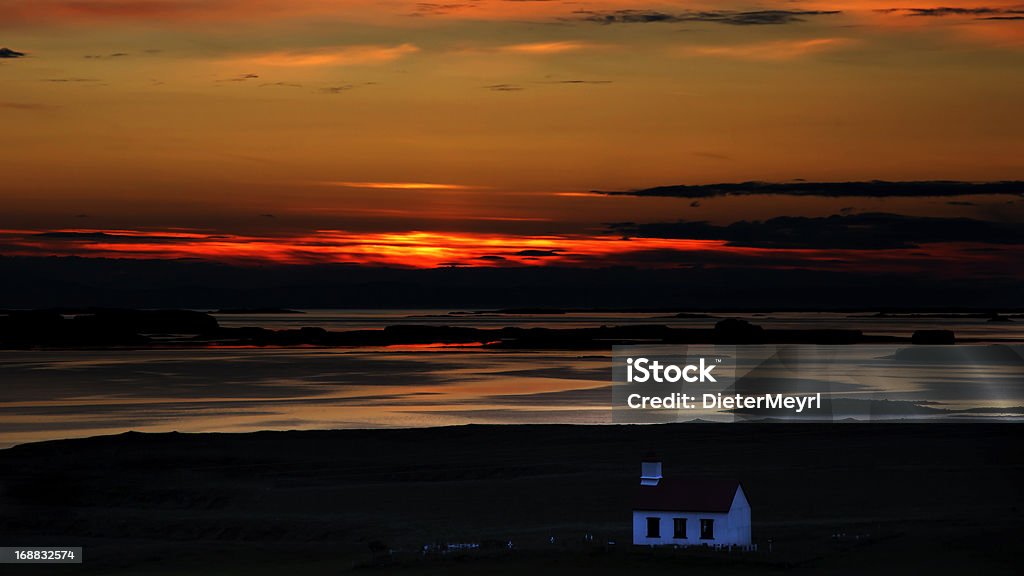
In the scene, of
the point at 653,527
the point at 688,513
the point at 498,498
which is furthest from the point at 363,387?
the point at 688,513

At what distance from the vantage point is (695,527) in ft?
129

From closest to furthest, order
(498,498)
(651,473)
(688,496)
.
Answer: (688,496) < (651,473) < (498,498)

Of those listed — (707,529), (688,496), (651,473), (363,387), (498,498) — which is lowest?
(707,529)

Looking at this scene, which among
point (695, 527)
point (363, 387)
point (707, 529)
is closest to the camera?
point (707, 529)

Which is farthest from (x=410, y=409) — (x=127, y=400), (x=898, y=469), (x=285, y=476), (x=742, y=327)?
(x=742, y=327)

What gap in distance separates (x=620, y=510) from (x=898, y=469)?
1406cm

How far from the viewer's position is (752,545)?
39188 mm

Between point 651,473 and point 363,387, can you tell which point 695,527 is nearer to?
point 651,473

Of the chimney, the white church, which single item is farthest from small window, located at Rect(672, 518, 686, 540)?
the chimney

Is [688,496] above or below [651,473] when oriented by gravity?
below

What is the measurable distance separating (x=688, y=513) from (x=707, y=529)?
0.70 meters

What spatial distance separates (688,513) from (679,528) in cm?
53

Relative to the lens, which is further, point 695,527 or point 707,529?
point 695,527

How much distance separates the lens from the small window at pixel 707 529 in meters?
39.3
